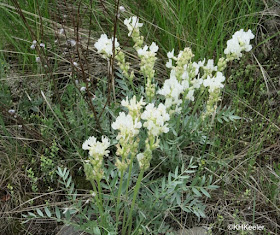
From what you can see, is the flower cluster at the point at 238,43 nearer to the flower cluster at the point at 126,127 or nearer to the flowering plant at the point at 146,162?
the flowering plant at the point at 146,162

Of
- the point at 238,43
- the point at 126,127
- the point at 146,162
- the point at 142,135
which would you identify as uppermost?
the point at 238,43

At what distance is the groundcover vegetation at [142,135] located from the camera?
57.8 inches

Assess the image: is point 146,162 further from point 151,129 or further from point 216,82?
point 216,82

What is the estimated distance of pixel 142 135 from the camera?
5.65ft

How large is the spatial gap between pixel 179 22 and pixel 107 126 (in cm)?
95

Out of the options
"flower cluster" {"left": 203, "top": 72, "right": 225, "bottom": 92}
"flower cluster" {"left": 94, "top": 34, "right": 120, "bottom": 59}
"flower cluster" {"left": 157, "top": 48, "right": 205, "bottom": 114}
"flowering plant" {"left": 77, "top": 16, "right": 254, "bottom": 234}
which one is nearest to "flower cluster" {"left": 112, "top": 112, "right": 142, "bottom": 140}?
"flowering plant" {"left": 77, "top": 16, "right": 254, "bottom": 234}

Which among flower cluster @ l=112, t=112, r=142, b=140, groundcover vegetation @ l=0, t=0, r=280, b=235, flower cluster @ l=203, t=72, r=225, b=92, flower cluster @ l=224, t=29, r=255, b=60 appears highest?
flower cluster @ l=224, t=29, r=255, b=60

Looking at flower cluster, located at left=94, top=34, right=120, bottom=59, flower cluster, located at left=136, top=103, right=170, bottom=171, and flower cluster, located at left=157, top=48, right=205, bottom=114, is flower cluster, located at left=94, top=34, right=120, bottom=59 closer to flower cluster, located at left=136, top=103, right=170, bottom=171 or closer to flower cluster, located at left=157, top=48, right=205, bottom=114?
flower cluster, located at left=157, top=48, right=205, bottom=114

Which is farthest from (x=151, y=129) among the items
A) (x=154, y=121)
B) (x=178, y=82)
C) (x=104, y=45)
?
(x=104, y=45)

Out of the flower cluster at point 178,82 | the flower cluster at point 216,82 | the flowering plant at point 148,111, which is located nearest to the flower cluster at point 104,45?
the flowering plant at point 148,111

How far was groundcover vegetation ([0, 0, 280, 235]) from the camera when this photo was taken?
147cm

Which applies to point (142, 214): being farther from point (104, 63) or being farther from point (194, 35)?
point (194, 35)

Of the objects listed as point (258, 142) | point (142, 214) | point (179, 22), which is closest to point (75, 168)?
point (142, 214)

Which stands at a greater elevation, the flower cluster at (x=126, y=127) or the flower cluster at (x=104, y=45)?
the flower cluster at (x=104, y=45)
